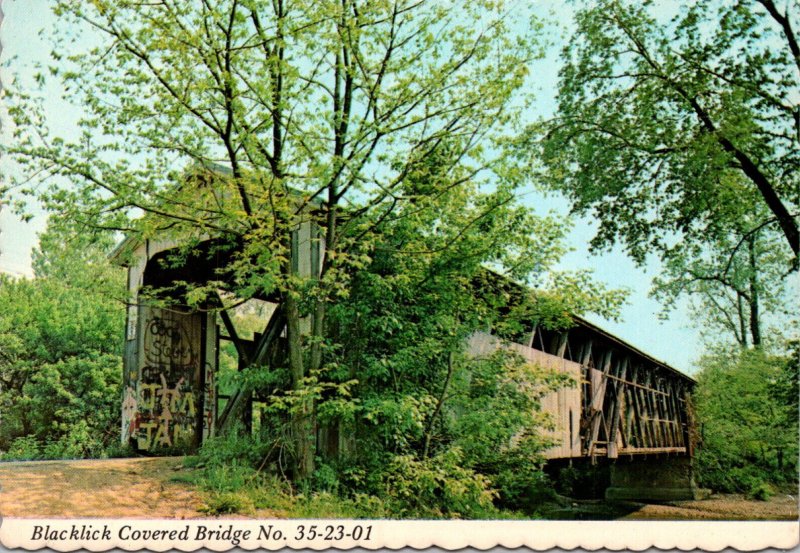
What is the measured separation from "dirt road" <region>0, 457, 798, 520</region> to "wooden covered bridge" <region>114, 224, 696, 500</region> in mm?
2408

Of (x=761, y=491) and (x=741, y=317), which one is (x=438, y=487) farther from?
(x=741, y=317)

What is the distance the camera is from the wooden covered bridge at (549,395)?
372 inches

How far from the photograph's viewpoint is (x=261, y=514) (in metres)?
5.84

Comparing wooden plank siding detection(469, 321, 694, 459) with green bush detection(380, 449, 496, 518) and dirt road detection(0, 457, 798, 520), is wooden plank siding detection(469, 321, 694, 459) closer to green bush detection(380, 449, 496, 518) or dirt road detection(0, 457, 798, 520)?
green bush detection(380, 449, 496, 518)

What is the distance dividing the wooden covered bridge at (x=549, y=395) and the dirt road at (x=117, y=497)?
7.90ft

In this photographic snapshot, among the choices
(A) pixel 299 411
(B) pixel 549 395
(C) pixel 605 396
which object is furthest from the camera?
(C) pixel 605 396

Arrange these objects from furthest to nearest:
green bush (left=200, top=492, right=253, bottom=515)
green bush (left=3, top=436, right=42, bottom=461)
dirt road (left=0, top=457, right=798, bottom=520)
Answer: green bush (left=3, top=436, right=42, bottom=461)
green bush (left=200, top=492, right=253, bottom=515)
dirt road (left=0, top=457, right=798, bottom=520)

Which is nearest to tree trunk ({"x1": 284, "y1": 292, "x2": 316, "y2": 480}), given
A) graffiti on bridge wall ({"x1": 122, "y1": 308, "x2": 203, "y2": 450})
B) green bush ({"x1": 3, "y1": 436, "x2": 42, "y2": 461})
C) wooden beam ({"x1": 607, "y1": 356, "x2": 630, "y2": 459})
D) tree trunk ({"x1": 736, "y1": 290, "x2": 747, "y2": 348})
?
tree trunk ({"x1": 736, "y1": 290, "x2": 747, "y2": 348})

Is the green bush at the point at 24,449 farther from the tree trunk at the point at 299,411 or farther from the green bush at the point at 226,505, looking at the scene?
the green bush at the point at 226,505

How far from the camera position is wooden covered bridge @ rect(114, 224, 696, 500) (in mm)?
9438

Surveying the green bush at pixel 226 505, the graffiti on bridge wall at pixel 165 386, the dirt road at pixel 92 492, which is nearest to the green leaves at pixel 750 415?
the green bush at pixel 226 505

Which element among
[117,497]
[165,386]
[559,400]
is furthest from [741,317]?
[165,386]

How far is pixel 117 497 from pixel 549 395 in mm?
5540

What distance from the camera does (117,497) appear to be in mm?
5980
